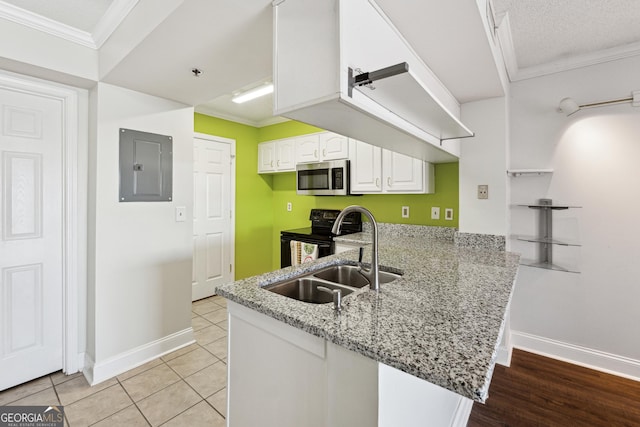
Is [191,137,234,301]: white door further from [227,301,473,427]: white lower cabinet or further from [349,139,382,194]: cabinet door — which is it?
[227,301,473,427]: white lower cabinet

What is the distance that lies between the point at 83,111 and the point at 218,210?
1.89m

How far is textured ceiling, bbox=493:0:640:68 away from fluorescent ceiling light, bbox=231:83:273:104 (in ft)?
6.33

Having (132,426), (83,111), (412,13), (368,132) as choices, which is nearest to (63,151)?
(83,111)

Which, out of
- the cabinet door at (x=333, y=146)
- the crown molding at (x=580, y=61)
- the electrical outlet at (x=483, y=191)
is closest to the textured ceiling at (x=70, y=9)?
the cabinet door at (x=333, y=146)

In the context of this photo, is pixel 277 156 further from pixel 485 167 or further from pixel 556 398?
pixel 556 398

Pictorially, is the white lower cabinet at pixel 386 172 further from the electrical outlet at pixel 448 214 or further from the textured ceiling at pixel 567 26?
the textured ceiling at pixel 567 26

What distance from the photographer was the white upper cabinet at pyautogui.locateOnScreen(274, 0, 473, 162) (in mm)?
1031

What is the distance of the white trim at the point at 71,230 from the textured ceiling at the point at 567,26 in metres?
2.88

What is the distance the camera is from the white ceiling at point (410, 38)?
4.25ft

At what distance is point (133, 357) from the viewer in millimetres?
2213

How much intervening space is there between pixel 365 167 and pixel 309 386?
92.6 inches

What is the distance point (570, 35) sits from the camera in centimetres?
197

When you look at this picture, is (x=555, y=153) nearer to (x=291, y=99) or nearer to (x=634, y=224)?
(x=634, y=224)

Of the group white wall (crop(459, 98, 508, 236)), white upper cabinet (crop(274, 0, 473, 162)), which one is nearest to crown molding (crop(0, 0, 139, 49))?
white upper cabinet (crop(274, 0, 473, 162))
